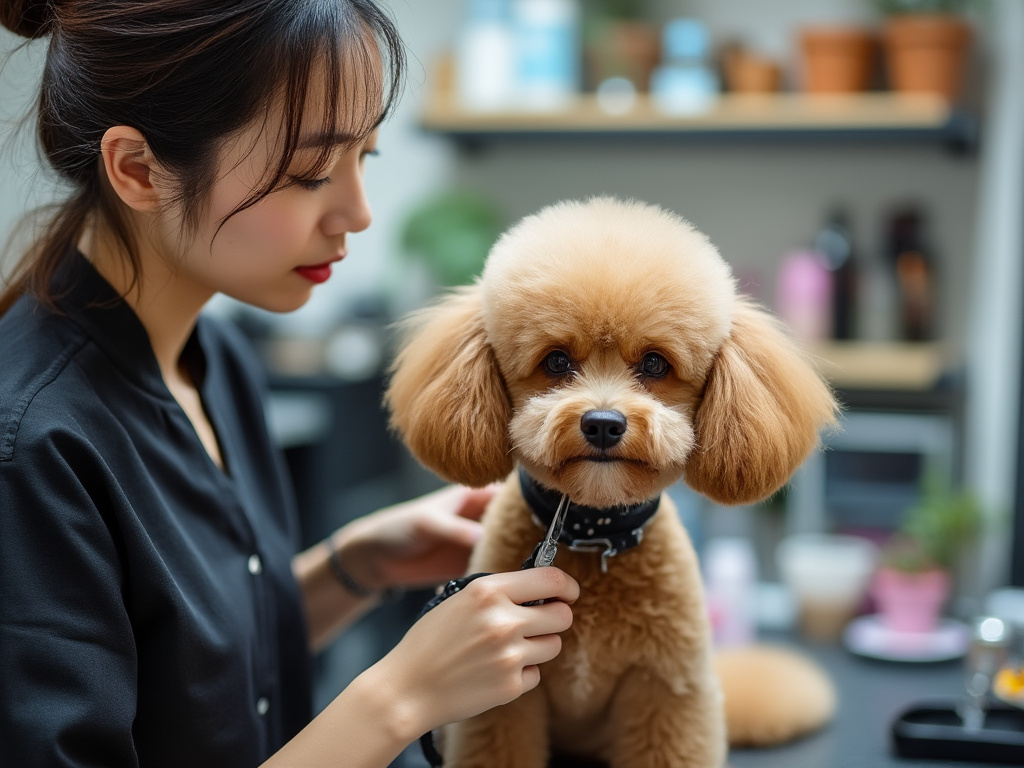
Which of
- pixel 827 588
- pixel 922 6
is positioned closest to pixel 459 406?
pixel 827 588

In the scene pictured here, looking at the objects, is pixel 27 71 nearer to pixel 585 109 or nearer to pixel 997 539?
pixel 585 109

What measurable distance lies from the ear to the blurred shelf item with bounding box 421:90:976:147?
4.96 ft

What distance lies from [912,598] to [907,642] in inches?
2.9

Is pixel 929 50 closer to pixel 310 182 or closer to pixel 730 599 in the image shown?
pixel 730 599

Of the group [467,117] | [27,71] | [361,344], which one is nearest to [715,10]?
[467,117]

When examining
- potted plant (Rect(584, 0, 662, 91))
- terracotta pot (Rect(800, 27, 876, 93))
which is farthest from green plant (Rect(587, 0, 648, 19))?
terracotta pot (Rect(800, 27, 876, 93))

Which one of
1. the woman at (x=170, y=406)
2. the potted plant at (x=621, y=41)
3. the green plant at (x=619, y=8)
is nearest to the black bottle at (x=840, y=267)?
the potted plant at (x=621, y=41)

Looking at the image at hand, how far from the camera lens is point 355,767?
29.9 inches

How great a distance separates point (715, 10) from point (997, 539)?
1.38 m

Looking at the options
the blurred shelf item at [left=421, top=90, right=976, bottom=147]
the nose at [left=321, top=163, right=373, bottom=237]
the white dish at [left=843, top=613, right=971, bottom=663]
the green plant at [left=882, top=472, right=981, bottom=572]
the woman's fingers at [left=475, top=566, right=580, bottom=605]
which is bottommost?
the white dish at [left=843, top=613, right=971, bottom=663]

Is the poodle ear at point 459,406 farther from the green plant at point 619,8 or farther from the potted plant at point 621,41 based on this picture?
the green plant at point 619,8

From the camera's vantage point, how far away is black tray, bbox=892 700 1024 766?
1.05m

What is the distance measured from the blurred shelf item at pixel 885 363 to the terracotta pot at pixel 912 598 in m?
0.57

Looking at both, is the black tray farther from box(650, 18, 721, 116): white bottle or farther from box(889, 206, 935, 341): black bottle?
box(650, 18, 721, 116): white bottle
